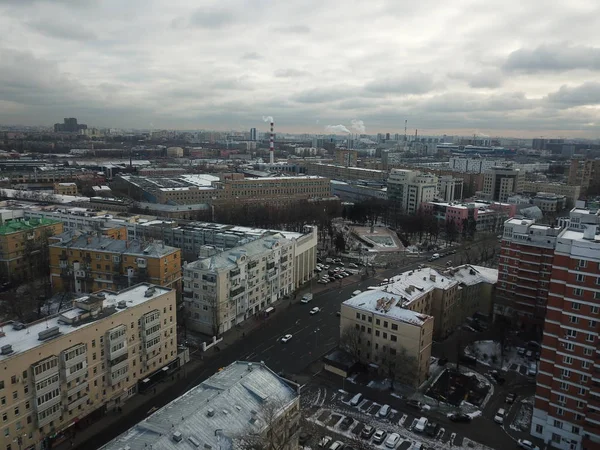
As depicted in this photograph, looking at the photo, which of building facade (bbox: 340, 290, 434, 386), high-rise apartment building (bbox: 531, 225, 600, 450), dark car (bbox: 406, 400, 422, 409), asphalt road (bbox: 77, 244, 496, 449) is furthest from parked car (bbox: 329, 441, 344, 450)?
high-rise apartment building (bbox: 531, 225, 600, 450)

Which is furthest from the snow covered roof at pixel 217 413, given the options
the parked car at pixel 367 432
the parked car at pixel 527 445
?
the parked car at pixel 527 445

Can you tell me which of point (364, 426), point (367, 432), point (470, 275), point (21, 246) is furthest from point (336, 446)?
point (21, 246)

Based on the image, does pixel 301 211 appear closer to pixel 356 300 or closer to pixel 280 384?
pixel 356 300

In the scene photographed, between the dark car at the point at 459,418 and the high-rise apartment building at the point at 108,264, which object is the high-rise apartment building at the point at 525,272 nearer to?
the dark car at the point at 459,418

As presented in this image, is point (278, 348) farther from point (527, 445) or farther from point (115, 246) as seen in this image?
point (115, 246)

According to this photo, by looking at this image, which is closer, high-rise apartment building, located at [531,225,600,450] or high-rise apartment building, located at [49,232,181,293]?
high-rise apartment building, located at [531,225,600,450]

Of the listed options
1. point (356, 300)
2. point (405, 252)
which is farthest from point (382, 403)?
point (405, 252)

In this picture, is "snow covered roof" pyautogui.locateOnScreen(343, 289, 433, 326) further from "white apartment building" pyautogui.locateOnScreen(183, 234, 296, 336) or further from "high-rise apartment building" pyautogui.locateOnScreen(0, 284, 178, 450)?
"high-rise apartment building" pyautogui.locateOnScreen(0, 284, 178, 450)
